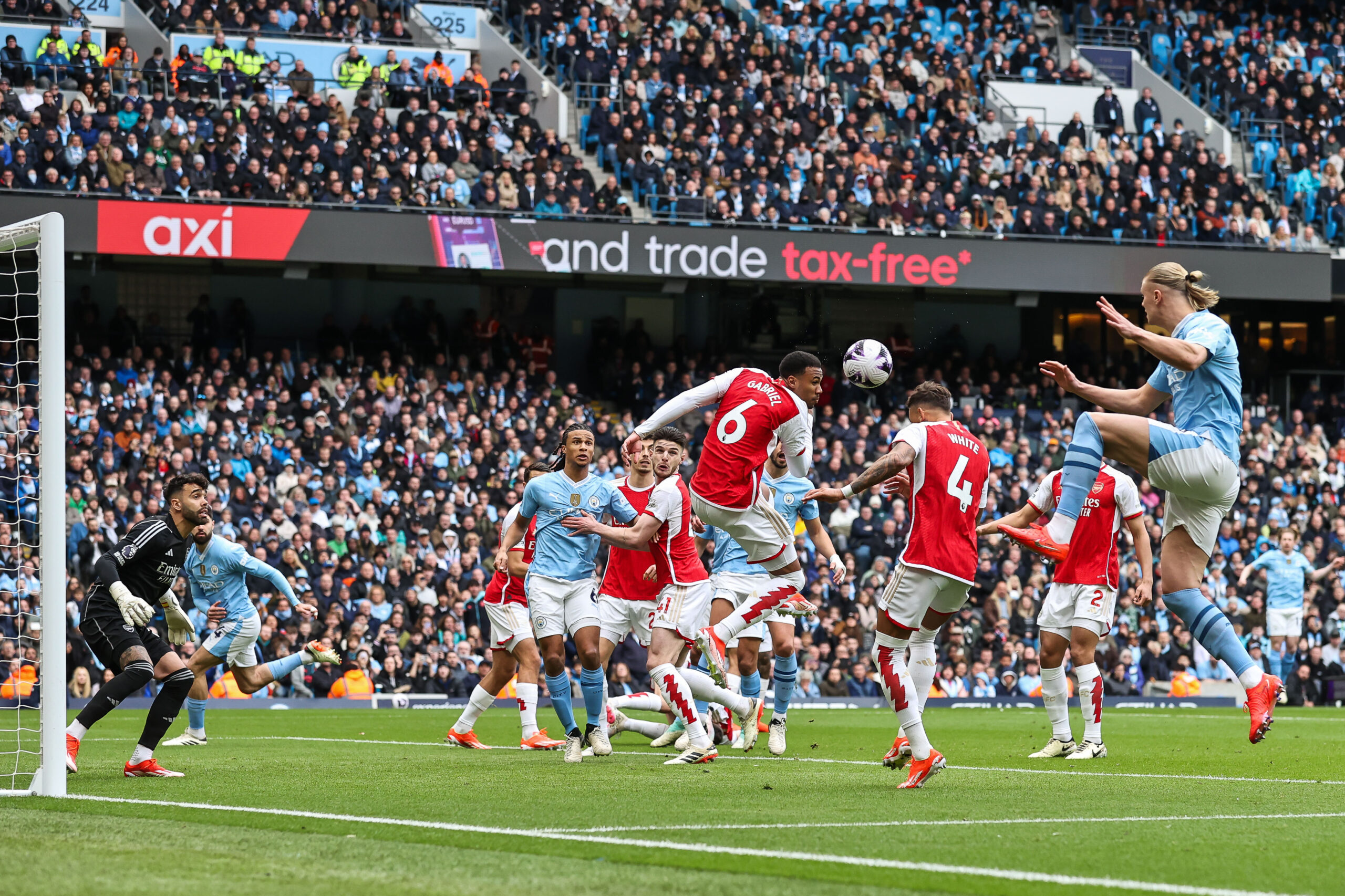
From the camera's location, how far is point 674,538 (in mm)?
12375

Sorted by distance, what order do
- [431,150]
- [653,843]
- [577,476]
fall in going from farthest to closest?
1. [431,150]
2. [577,476]
3. [653,843]

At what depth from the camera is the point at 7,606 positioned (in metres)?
21.4

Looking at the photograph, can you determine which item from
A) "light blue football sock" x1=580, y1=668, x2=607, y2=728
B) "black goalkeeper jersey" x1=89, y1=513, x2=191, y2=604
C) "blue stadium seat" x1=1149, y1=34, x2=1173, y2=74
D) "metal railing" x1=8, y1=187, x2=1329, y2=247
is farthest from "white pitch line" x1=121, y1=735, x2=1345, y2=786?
"blue stadium seat" x1=1149, y1=34, x2=1173, y2=74

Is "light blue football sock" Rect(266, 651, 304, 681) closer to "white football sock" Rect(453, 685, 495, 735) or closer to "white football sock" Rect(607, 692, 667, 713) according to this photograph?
"white football sock" Rect(453, 685, 495, 735)

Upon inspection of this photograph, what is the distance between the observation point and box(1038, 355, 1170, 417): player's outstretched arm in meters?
8.22

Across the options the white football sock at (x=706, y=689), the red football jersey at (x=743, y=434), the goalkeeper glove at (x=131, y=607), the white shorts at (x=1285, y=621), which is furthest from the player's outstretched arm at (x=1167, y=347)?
the white shorts at (x=1285, y=621)

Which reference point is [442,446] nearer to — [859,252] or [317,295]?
[317,295]

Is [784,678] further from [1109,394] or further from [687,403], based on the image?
[1109,394]

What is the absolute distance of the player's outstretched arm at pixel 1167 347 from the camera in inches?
316

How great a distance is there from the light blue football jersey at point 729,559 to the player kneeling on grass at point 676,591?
1.99ft

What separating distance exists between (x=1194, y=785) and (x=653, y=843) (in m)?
4.32

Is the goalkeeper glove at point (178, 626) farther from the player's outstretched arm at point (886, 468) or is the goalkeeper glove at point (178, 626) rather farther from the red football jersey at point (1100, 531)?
the red football jersey at point (1100, 531)

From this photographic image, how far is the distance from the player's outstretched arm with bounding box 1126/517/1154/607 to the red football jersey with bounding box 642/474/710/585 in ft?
10.6

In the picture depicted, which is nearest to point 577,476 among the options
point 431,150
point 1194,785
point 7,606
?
point 1194,785
